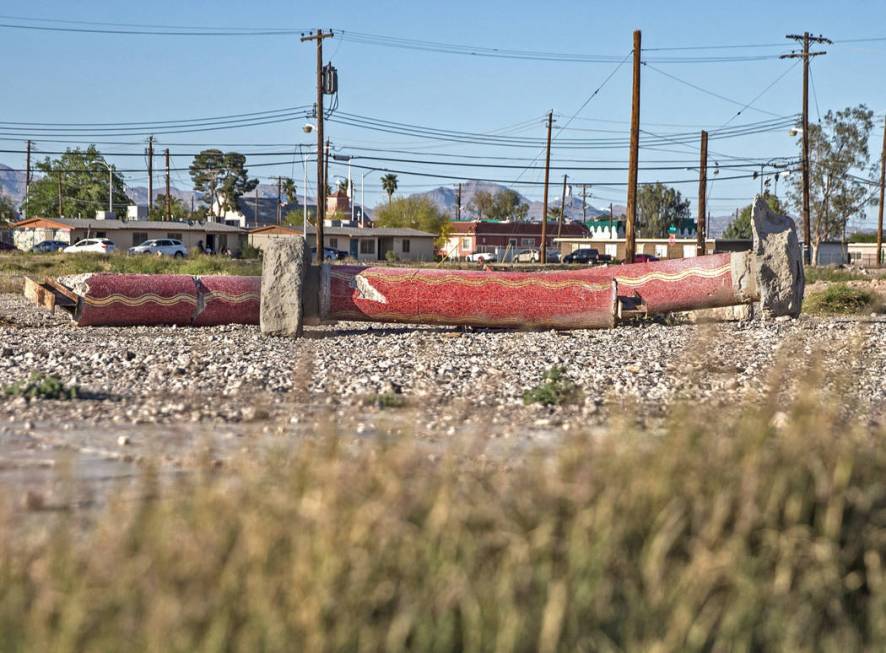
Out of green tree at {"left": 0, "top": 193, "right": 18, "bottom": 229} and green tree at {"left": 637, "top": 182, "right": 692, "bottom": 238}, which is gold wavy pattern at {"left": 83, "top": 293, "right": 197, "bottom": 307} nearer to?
green tree at {"left": 0, "top": 193, "right": 18, "bottom": 229}

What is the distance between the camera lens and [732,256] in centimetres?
1705

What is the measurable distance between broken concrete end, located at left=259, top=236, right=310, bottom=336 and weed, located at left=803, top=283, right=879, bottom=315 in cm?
1281

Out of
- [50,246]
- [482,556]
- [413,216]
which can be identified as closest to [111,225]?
[50,246]

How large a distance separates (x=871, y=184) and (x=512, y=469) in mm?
92794

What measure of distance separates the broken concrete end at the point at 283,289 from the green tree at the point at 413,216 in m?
97.3

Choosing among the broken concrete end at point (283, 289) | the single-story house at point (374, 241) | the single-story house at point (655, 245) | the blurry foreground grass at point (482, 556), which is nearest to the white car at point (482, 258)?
the single-story house at point (374, 241)

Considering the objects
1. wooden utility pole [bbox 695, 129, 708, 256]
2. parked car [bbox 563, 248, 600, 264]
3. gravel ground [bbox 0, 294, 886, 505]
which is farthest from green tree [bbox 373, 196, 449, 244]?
gravel ground [bbox 0, 294, 886, 505]

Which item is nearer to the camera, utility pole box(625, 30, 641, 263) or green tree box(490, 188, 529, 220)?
utility pole box(625, 30, 641, 263)

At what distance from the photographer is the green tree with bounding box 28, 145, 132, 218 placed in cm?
11725

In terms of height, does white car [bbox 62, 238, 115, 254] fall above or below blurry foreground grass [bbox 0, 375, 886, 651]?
above

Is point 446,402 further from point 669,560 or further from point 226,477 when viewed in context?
point 669,560

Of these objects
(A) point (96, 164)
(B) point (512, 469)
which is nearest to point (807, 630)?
(B) point (512, 469)

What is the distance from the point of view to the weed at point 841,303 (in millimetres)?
23594

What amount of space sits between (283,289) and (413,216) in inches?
3989
